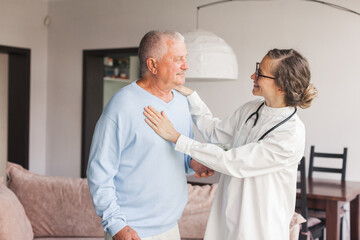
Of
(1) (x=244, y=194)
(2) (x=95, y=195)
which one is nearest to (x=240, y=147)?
(1) (x=244, y=194)

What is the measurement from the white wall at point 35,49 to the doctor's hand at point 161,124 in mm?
4691

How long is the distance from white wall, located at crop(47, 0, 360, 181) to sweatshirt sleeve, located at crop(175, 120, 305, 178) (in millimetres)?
2996

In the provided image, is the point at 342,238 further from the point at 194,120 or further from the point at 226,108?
the point at 194,120

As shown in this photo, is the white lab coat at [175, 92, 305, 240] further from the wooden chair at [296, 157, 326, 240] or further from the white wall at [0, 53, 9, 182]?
the white wall at [0, 53, 9, 182]

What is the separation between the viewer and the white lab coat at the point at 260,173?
172 centimetres

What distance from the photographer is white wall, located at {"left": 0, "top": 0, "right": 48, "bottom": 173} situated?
597cm

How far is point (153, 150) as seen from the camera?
5.64 feet

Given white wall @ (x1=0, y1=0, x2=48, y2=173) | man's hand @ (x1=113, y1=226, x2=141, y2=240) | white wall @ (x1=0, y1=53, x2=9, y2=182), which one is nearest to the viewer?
man's hand @ (x1=113, y1=226, x2=141, y2=240)

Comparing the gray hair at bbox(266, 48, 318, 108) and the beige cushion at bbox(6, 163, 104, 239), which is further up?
the gray hair at bbox(266, 48, 318, 108)

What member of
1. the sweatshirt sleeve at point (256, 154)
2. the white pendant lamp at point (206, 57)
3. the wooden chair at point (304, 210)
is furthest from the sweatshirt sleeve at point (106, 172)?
the wooden chair at point (304, 210)

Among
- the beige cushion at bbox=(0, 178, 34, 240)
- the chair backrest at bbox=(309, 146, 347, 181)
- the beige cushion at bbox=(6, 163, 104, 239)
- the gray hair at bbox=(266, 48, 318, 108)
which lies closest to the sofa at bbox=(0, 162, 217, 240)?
the beige cushion at bbox=(6, 163, 104, 239)

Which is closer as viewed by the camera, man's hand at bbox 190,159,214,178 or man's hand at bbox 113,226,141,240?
man's hand at bbox 113,226,141,240

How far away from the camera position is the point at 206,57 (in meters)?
3.57

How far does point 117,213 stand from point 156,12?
426 cm
